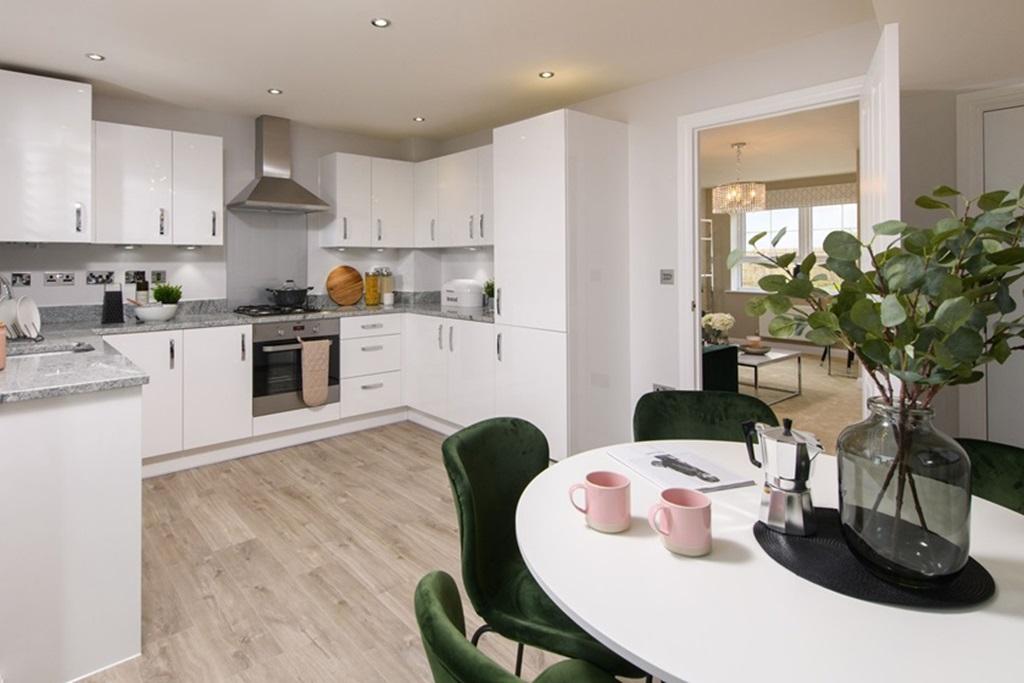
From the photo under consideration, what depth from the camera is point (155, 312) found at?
3.78m

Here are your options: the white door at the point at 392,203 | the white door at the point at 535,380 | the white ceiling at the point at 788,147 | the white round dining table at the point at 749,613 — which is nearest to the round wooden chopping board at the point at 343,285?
the white door at the point at 392,203

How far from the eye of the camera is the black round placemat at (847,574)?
905mm

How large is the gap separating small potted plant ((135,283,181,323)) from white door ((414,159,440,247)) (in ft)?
6.19

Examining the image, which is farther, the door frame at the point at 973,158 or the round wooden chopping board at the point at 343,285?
the round wooden chopping board at the point at 343,285

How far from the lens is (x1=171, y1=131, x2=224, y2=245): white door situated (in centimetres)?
388

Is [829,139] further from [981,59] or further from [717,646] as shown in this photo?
[717,646]

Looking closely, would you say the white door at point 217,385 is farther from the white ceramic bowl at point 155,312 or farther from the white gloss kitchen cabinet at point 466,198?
the white gloss kitchen cabinet at point 466,198

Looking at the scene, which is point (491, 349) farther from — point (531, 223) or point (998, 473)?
point (998, 473)

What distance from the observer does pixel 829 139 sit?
5648 millimetres

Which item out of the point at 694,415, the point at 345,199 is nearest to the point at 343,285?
the point at 345,199

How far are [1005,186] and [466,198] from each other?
3.20 metres

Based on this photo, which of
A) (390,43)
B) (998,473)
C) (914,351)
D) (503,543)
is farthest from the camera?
(390,43)

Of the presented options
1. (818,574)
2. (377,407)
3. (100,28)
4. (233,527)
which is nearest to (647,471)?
(818,574)

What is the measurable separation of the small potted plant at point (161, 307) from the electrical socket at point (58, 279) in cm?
48
